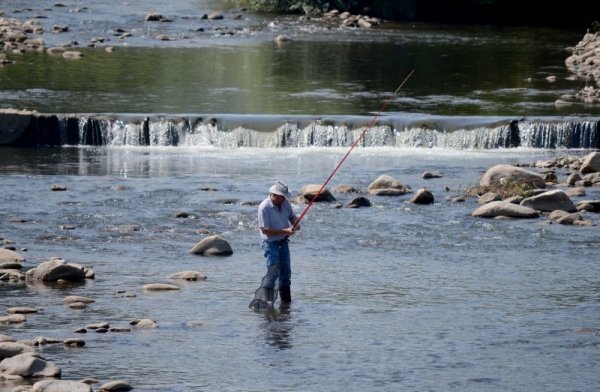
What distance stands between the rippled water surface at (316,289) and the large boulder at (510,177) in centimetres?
82

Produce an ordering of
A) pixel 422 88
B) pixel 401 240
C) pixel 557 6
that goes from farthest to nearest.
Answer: pixel 557 6 < pixel 422 88 < pixel 401 240

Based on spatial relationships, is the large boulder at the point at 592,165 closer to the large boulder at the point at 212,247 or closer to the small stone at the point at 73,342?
the large boulder at the point at 212,247

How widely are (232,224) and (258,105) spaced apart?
12171mm

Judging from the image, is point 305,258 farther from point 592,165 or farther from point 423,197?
point 592,165

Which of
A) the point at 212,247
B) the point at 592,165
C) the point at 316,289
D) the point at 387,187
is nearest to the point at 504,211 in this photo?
the point at 387,187

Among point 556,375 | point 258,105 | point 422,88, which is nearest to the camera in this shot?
point 556,375

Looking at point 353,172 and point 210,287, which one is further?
point 353,172

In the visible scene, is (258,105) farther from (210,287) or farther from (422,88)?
(210,287)

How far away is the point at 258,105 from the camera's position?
34.8 m

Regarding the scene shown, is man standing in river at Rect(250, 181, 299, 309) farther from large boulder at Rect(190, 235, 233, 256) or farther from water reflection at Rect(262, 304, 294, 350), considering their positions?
large boulder at Rect(190, 235, 233, 256)

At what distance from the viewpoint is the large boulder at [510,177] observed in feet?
82.3

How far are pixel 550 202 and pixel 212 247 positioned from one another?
248 inches

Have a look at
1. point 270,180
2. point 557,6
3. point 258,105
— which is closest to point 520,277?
point 270,180

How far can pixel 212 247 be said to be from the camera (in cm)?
2047
